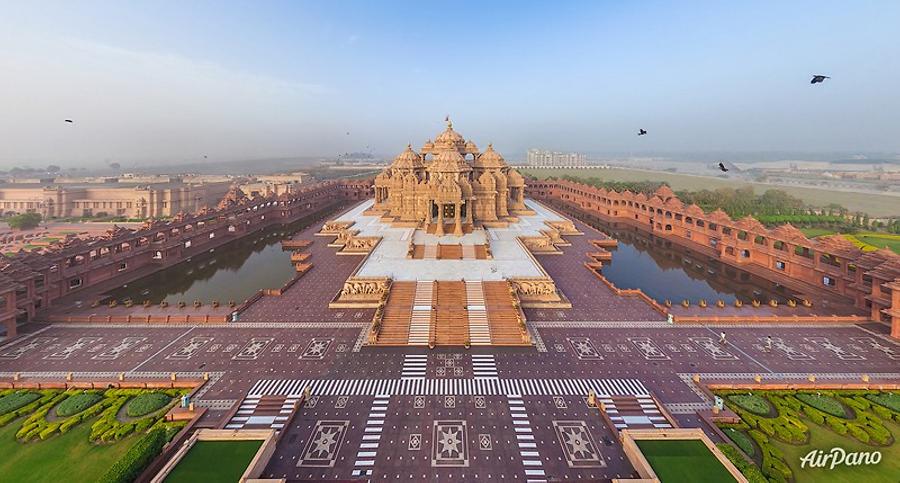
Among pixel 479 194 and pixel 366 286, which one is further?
pixel 479 194

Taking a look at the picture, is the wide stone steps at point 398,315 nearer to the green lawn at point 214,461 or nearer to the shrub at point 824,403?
the green lawn at point 214,461

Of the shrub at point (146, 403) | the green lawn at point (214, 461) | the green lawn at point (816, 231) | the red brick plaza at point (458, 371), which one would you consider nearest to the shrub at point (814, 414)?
the red brick plaza at point (458, 371)

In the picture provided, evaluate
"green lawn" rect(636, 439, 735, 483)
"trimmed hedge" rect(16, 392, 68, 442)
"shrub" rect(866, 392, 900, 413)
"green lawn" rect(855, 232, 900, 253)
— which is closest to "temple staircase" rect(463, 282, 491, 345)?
"green lawn" rect(636, 439, 735, 483)

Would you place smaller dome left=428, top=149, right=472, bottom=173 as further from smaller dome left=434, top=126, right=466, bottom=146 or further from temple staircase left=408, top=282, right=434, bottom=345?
temple staircase left=408, top=282, right=434, bottom=345

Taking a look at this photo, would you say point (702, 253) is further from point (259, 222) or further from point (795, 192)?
point (259, 222)

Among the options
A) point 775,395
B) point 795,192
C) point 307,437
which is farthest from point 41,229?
point 795,192

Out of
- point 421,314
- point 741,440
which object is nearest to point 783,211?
point 741,440
